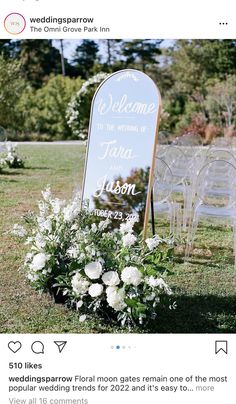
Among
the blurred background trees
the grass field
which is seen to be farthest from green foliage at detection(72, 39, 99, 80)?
the grass field

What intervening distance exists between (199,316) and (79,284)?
446 millimetres

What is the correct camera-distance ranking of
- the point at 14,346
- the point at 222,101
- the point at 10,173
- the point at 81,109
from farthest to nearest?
the point at 222,101 < the point at 81,109 < the point at 10,173 < the point at 14,346

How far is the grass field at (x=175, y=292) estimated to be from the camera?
1.91m

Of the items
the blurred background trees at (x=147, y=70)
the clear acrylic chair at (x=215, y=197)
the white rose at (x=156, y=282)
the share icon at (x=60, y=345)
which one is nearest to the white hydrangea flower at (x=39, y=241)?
the white rose at (x=156, y=282)

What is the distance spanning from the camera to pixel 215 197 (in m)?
4.22

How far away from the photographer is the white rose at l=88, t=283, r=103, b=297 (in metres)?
1.81

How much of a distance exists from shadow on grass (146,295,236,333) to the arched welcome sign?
37 cm

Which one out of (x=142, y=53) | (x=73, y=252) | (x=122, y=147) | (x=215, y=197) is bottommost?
(x=215, y=197)

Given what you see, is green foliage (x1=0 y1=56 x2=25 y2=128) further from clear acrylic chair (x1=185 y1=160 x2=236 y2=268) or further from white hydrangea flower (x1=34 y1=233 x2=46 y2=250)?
white hydrangea flower (x1=34 y1=233 x2=46 y2=250)

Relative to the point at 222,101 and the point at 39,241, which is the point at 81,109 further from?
the point at 39,241
